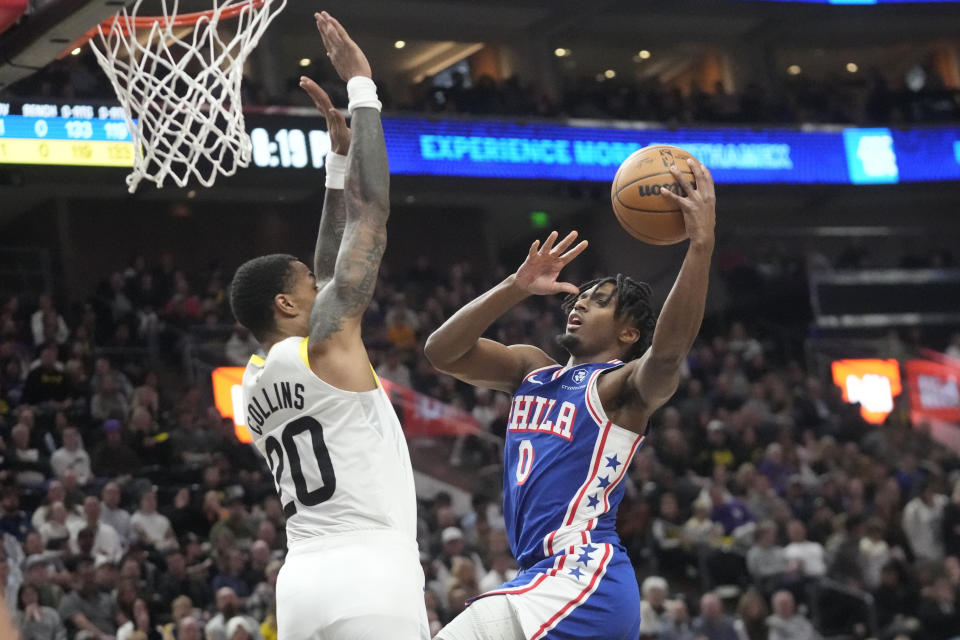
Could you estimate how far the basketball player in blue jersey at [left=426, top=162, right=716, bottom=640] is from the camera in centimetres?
435

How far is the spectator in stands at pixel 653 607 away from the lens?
11.6 m

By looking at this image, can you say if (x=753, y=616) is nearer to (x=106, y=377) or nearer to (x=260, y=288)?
(x=106, y=377)

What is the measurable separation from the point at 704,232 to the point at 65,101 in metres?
12.8

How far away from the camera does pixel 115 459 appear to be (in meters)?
12.7

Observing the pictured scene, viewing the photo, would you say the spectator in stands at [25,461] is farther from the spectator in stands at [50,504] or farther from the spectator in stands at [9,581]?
the spectator in stands at [9,581]

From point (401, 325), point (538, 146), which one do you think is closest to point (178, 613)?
point (401, 325)

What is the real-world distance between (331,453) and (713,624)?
8573mm

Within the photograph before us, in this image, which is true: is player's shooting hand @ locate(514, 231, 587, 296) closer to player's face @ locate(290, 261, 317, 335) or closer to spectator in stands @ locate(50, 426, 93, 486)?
player's face @ locate(290, 261, 317, 335)

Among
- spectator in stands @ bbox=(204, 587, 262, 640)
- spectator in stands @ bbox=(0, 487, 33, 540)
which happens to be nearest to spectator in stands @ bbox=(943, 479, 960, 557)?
spectator in stands @ bbox=(204, 587, 262, 640)

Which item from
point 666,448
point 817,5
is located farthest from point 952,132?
point 666,448

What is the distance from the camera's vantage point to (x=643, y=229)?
4.84 m

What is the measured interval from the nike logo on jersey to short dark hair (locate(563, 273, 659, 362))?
0.39 metres

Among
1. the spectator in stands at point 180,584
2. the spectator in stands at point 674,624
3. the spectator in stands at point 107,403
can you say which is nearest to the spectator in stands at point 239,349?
the spectator in stands at point 107,403

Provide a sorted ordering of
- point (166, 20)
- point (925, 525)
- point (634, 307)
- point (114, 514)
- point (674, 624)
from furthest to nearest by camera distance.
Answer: point (925, 525) < point (674, 624) < point (114, 514) < point (166, 20) < point (634, 307)
